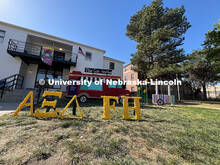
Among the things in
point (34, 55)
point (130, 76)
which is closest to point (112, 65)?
point (130, 76)

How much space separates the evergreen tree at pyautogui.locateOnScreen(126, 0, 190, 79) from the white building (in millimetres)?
7229

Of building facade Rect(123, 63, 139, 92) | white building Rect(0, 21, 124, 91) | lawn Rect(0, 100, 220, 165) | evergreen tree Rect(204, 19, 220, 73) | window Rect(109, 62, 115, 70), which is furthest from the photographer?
building facade Rect(123, 63, 139, 92)

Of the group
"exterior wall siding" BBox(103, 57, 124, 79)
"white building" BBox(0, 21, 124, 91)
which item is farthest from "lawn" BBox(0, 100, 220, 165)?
"exterior wall siding" BBox(103, 57, 124, 79)

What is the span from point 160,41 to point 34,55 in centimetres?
1646

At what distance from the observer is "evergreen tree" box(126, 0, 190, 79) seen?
39.5 ft

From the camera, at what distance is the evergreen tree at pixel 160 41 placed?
39.5ft

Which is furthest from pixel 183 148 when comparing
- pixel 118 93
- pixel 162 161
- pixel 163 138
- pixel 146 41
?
pixel 146 41

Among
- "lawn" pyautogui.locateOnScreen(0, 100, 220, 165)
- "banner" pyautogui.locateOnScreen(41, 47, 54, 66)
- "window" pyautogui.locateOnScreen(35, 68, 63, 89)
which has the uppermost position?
"banner" pyautogui.locateOnScreen(41, 47, 54, 66)

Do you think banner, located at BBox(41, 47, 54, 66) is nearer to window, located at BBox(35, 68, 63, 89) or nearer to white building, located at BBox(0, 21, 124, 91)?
white building, located at BBox(0, 21, 124, 91)

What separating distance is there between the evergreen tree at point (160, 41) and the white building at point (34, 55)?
7229mm

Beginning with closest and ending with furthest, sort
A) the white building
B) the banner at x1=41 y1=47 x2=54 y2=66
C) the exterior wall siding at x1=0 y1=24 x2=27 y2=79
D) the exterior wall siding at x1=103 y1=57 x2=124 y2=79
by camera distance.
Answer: the exterior wall siding at x1=0 y1=24 x2=27 y2=79
the white building
the banner at x1=41 y1=47 x2=54 y2=66
the exterior wall siding at x1=103 y1=57 x2=124 y2=79

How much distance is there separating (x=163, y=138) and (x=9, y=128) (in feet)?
14.0

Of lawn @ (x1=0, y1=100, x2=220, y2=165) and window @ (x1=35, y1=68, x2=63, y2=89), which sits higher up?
window @ (x1=35, y1=68, x2=63, y2=89)

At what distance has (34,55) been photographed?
1076cm
